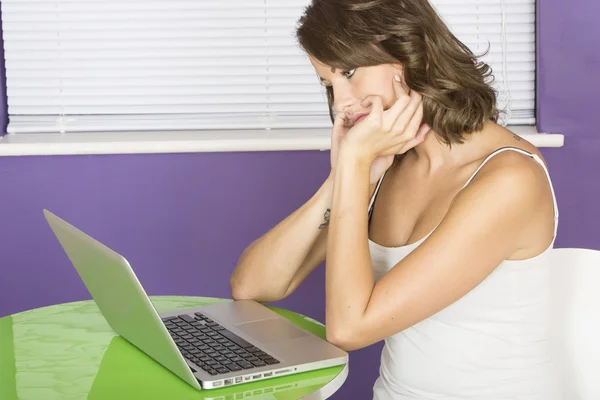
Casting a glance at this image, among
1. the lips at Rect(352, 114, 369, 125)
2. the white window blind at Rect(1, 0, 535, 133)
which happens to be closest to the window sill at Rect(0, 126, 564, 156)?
the white window blind at Rect(1, 0, 535, 133)

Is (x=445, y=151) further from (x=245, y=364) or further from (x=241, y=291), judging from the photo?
(x=245, y=364)

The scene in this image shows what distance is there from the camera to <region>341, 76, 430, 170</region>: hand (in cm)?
159

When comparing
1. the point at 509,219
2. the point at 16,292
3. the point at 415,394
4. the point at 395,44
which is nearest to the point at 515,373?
the point at 415,394

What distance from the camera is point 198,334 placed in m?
1.54

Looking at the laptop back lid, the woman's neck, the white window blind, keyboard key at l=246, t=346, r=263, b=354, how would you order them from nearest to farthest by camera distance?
1. the laptop back lid
2. keyboard key at l=246, t=346, r=263, b=354
3. the woman's neck
4. the white window blind

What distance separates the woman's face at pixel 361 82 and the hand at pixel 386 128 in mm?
13

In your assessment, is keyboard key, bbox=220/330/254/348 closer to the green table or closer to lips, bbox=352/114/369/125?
the green table

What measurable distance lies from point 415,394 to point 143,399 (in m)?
0.54

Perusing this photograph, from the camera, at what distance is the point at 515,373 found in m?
1.56

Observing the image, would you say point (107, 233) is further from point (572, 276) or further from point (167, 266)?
point (572, 276)

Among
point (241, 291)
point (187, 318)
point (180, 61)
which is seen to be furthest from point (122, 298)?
point (180, 61)

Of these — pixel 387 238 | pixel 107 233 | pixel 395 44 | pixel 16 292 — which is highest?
pixel 395 44

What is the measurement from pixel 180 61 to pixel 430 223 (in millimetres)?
1335

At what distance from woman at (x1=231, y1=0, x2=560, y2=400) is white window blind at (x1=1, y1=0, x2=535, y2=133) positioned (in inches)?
41.8
